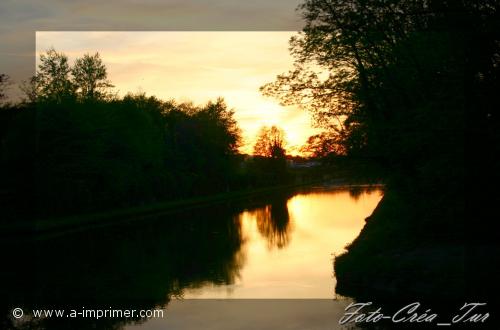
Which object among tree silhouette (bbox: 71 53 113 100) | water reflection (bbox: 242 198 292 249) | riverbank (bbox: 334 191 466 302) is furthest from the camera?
tree silhouette (bbox: 71 53 113 100)

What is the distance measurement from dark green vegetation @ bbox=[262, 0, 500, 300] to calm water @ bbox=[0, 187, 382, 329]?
8.43 feet

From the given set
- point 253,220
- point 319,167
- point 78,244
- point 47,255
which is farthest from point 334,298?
point 253,220

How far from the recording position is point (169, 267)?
89.6 ft

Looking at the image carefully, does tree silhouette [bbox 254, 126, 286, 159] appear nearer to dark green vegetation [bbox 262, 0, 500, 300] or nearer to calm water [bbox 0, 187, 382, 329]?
calm water [bbox 0, 187, 382, 329]

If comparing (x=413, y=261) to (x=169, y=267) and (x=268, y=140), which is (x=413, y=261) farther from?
(x=268, y=140)

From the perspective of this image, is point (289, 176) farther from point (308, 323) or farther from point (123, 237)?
point (308, 323)

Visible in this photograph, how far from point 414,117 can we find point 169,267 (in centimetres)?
1358

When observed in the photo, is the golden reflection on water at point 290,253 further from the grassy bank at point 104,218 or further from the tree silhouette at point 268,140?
the tree silhouette at point 268,140

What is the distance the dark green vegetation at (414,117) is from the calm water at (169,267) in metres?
2.57

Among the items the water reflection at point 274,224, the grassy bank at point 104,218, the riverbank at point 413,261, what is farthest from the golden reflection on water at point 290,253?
the grassy bank at point 104,218

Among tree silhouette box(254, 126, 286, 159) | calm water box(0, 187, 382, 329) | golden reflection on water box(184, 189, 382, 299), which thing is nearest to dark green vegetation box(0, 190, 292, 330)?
calm water box(0, 187, 382, 329)

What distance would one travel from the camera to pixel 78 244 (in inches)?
1366

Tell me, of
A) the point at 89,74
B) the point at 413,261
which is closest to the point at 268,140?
the point at 89,74

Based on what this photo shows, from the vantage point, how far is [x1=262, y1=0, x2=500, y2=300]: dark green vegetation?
623 inches
